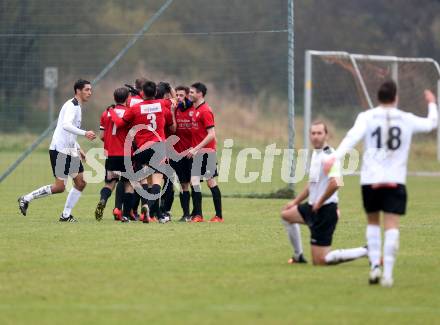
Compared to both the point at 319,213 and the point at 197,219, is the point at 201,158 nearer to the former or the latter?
the point at 197,219

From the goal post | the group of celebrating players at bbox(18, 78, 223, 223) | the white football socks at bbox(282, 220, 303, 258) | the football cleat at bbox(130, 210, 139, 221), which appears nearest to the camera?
the white football socks at bbox(282, 220, 303, 258)

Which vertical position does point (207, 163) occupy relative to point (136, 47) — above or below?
below

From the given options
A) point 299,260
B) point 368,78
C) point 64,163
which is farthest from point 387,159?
point 368,78

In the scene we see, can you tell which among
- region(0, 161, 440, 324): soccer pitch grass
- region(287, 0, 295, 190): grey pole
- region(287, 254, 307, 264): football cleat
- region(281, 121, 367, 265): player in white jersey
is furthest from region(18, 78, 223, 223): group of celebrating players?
region(281, 121, 367, 265): player in white jersey

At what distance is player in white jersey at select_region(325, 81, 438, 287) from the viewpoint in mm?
10023

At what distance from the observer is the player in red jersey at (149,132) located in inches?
640

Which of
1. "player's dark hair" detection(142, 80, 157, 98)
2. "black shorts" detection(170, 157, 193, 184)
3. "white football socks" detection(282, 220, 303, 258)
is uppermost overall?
"player's dark hair" detection(142, 80, 157, 98)

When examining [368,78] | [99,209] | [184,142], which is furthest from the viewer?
[368,78]

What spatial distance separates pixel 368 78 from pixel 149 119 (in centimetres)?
1493

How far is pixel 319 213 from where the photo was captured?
37.3 ft

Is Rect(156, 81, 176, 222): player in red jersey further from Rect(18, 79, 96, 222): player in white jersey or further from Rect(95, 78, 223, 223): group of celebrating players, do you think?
Rect(18, 79, 96, 222): player in white jersey

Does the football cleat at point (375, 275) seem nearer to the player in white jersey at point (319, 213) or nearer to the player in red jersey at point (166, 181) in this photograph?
the player in white jersey at point (319, 213)

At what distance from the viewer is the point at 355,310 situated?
8805 millimetres

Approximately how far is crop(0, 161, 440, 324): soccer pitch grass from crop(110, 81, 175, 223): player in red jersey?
29.7 inches
